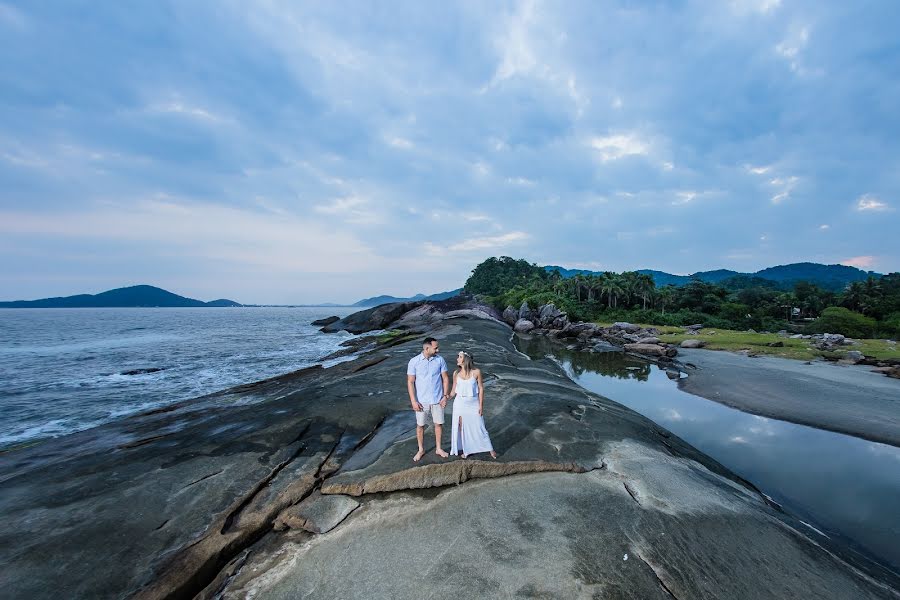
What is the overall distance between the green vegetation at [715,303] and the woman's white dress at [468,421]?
57.1m

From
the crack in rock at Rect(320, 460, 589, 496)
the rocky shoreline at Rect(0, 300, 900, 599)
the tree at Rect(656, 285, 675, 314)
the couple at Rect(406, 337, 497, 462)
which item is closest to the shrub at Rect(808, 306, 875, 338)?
the tree at Rect(656, 285, 675, 314)

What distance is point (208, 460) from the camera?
827cm

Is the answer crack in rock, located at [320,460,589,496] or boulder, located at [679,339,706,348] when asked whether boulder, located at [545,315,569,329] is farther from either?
crack in rock, located at [320,460,589,496]

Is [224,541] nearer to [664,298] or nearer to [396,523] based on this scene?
[396,523]

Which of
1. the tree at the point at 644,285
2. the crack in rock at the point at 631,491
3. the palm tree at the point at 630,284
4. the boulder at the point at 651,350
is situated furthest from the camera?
the palm tree at the point at 630,284

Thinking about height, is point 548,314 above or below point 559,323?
above

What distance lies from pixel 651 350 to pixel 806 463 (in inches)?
865

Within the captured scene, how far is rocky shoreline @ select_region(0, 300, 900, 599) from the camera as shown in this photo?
190 inches

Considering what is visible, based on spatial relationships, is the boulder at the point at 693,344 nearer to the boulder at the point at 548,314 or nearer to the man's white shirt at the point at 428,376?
the boulder at the point at 548,314

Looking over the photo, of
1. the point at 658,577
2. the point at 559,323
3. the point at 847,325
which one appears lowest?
the point at 847,325

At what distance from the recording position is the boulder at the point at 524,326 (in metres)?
56.3

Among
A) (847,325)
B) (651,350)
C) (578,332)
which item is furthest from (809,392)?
(847,325)

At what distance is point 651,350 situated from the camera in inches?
1267

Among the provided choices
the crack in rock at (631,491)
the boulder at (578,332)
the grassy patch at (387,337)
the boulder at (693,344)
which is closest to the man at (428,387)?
the crack in rock at (631,491)
